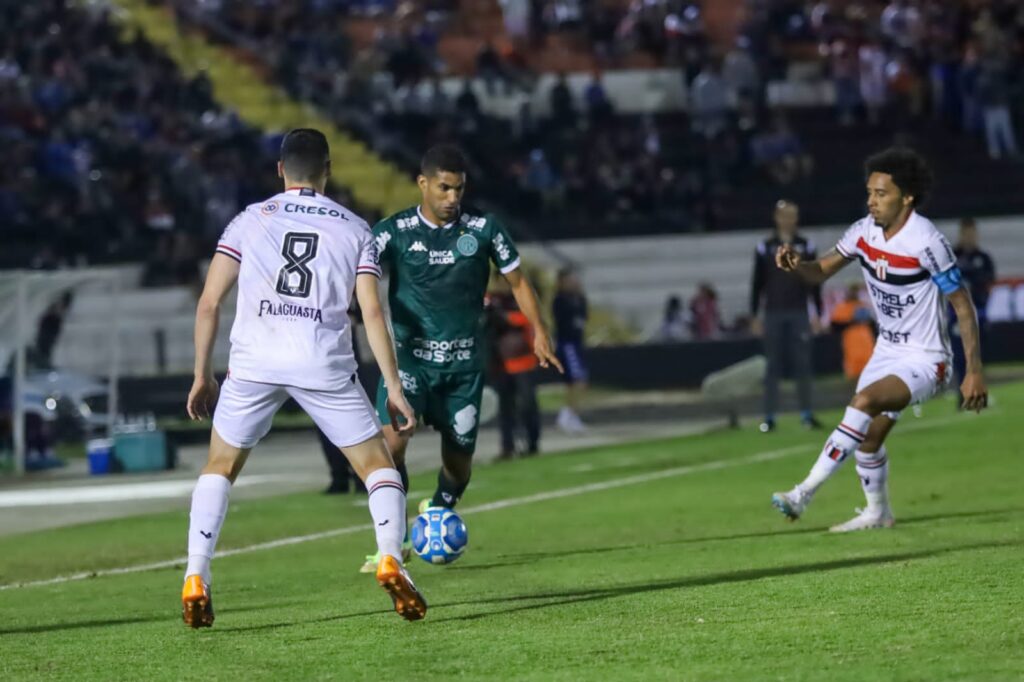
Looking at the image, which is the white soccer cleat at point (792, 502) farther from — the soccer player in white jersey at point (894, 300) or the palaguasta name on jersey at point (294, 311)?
the palaguasta name on jersey at point (294, 311)

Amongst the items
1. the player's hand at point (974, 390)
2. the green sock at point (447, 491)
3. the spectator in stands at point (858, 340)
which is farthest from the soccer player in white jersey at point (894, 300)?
the spectator in stands at point (858, 340)

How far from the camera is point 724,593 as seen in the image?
29.7 feet

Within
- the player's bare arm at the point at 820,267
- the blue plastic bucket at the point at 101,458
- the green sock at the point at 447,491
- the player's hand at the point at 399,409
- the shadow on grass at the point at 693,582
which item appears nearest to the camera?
the player's hand at the point at 399,409

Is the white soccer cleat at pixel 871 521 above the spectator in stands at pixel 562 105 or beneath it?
beneath

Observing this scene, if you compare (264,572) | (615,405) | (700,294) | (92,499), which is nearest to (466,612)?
(264,572)

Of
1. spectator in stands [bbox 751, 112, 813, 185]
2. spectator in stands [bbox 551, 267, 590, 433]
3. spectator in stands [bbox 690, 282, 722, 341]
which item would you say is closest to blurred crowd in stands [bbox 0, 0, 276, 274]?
spectator in stands [bbox 690, 282, 722, 341]

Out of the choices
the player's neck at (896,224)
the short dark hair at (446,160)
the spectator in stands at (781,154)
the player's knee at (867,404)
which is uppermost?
the spectator in stands at (781,154)

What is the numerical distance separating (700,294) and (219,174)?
873 cm

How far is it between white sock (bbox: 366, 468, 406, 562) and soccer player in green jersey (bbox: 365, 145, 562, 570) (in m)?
2.02

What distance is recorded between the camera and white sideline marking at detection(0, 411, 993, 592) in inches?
484

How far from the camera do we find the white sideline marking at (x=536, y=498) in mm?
12305

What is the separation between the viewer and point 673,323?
31.5 m

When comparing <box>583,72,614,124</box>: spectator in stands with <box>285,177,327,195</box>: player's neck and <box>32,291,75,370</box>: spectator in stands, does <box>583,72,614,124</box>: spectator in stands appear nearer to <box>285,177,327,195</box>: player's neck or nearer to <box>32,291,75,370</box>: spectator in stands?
<box>32,291,75,370</box>: spectator in stands

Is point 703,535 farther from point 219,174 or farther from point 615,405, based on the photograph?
point 219,174
